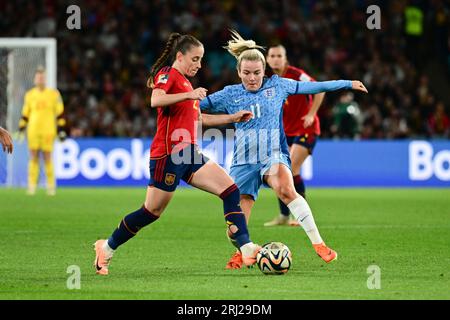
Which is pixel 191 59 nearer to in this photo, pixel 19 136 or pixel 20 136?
pixel 20 136

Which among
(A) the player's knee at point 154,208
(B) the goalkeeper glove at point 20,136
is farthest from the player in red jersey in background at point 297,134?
(B) the goalkeeper glove at point 20,136

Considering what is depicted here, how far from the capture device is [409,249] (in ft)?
35.2

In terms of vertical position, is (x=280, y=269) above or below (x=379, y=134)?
below

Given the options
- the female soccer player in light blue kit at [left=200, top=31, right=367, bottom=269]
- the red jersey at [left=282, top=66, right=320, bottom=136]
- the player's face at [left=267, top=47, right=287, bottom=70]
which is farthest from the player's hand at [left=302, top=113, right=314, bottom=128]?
the female soccer player in light blue kit at [left=200, top=31, right=367, bottom=269]

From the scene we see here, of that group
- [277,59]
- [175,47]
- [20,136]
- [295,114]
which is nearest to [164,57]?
[175,47]

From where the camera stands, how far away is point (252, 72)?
951cm

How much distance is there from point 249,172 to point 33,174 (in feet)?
37.2

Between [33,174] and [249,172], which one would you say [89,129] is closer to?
[33,174]

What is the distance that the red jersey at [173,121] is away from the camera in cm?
877

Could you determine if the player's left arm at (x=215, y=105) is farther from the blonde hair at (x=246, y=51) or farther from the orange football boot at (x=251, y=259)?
the orange football boot at (x=251, y=259)

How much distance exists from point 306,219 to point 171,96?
1.78m

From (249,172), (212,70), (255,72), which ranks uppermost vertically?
(212,70)

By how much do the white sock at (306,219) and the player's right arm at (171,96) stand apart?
160cm
